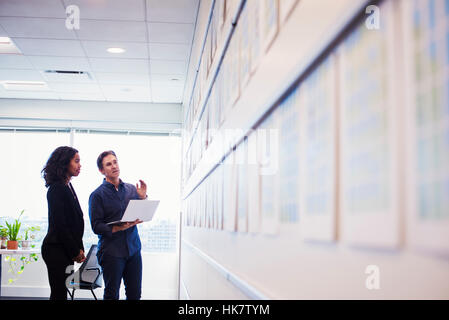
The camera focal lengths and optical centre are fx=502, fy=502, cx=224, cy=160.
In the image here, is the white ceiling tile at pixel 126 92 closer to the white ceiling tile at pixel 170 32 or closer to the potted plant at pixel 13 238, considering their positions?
the white ceiling tile at pixel 170 32

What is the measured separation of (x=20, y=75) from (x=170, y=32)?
224cm

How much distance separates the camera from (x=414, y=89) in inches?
16.4

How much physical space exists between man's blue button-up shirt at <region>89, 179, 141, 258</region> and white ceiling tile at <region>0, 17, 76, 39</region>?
1528 millimetres

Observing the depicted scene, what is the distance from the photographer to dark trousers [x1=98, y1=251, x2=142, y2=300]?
3104mm

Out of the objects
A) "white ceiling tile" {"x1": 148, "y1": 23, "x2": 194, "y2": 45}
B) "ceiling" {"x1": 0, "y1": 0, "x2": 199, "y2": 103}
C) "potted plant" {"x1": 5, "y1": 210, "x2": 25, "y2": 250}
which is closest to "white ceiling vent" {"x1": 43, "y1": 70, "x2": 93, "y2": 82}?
"ceiling" {"x1": 0, "y1": 0, "x2": 199, "y2": 103}

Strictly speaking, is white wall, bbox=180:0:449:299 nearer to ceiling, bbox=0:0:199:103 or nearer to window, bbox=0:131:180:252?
ceiling, bbox=0:0:199:103

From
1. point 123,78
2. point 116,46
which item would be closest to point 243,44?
point 116,46

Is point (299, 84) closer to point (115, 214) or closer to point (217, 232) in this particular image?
point (217, 232)

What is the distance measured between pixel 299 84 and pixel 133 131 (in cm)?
613

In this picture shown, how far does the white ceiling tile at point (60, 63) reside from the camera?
492cm

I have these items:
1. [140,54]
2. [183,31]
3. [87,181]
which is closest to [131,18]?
[183,31]

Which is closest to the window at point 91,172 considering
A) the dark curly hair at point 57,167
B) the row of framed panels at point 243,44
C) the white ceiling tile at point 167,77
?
the white ceiling tile at point 167,77

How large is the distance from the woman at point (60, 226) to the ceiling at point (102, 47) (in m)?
1.37
